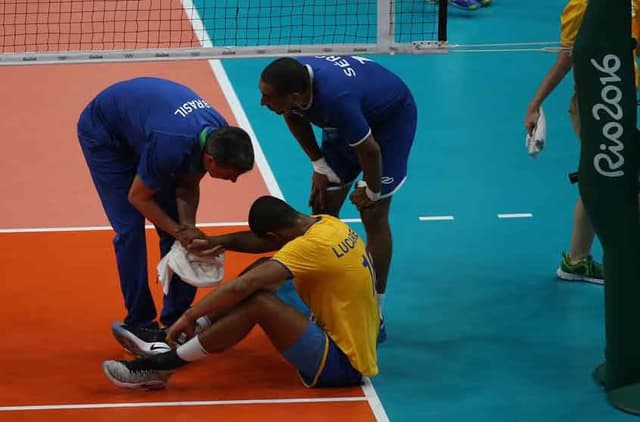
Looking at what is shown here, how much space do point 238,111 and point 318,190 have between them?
4.71 metres

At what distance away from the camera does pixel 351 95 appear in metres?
8.34

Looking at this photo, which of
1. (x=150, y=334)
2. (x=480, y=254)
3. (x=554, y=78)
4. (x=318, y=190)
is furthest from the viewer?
(x=480, y=254)

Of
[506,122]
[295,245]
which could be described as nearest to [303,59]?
[295,245]

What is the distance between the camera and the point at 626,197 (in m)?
7.71

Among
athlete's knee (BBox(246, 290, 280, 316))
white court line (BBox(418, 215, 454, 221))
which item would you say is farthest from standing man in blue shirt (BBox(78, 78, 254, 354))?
white court line (BBox(418, 215, 454, 221))

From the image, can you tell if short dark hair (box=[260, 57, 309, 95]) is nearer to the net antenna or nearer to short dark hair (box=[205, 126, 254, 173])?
short dark hair (box=[205, 126, 254, 173])

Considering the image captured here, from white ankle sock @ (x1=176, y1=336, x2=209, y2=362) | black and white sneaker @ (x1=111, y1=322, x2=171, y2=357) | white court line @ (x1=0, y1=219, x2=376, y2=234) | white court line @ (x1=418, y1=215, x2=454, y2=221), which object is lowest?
→ black and white sneaker @ (x1=111, y1=322, x2=171, y2=357)

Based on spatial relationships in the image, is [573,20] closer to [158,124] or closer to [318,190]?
[318,190]

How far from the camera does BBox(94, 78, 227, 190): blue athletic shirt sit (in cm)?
790

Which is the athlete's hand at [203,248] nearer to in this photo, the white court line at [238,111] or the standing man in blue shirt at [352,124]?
the standing man in blue shirt at [352,124]

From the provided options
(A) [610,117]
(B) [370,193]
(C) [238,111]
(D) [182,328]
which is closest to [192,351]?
(D) [182,328]

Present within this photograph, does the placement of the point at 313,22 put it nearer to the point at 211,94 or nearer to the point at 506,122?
the point at 211,94

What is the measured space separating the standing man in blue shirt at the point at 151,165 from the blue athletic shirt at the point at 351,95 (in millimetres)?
671

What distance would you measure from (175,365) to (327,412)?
1.03 meters
